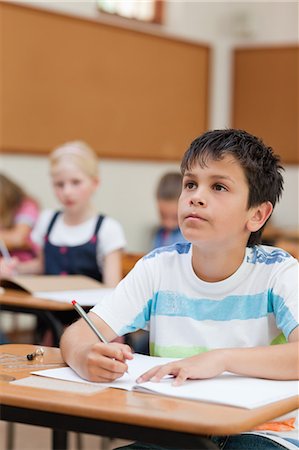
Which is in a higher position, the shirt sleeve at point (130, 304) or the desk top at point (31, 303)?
the shirt sleeve at point (130, 304)

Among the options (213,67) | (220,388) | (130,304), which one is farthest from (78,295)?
(213,67)

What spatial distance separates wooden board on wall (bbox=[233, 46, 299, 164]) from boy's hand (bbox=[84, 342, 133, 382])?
255 inches

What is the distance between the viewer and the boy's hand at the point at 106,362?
159 cm

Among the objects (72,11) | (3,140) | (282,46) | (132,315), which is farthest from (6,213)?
(132,315)

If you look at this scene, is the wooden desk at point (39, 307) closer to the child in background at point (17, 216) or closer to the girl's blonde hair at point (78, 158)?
the girl's blonde hair at point (78, 158)

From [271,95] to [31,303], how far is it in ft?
18.3

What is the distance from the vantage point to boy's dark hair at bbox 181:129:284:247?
71.7 inches

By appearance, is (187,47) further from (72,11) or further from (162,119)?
(72,11)

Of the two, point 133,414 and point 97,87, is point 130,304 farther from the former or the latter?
point 97,87

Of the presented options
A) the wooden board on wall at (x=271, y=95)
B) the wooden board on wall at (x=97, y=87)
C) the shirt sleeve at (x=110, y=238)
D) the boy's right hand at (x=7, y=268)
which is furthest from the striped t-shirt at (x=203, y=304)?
the wooden board on wall at (x=271, y=95)

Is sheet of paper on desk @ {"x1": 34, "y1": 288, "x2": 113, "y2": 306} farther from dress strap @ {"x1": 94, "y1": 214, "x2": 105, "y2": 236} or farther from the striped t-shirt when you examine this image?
the striped t-shirt

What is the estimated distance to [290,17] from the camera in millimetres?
8109

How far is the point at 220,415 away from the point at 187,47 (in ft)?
22.4

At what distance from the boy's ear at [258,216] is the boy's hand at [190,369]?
355 mm
